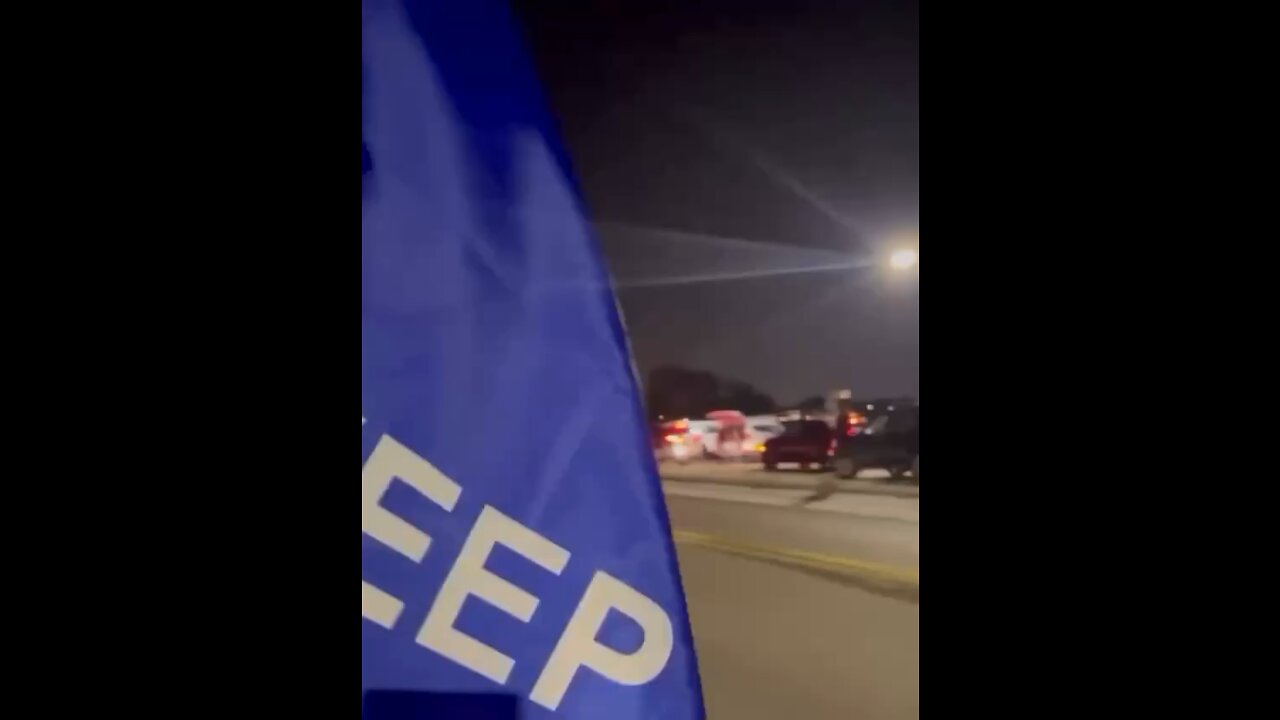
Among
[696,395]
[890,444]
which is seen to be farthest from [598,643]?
[890,444]

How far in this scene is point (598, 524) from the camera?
48.4 inches

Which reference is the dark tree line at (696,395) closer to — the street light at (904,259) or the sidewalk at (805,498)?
the sidewalk at (805,498)

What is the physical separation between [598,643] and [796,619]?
0.31 m

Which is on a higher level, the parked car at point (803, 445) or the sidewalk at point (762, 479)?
the parked car at point (803, 445)

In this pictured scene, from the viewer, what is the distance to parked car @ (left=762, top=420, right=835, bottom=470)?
49.0 inches

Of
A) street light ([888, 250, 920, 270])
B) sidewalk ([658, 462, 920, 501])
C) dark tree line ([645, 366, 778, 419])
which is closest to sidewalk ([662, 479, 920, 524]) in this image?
sidewalk ([658, 462, 920, 501])

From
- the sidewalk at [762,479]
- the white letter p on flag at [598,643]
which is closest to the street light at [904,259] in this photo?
the sidewalk at [762,479]

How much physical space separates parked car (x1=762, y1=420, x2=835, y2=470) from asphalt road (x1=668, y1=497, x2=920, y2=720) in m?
0.08

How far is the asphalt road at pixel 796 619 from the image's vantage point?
1207 millimetres

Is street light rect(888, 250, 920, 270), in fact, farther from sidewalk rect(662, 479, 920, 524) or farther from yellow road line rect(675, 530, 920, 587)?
yellow road line rect(675, 530, 920, 587)

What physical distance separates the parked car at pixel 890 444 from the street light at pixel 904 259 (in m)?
0.22
